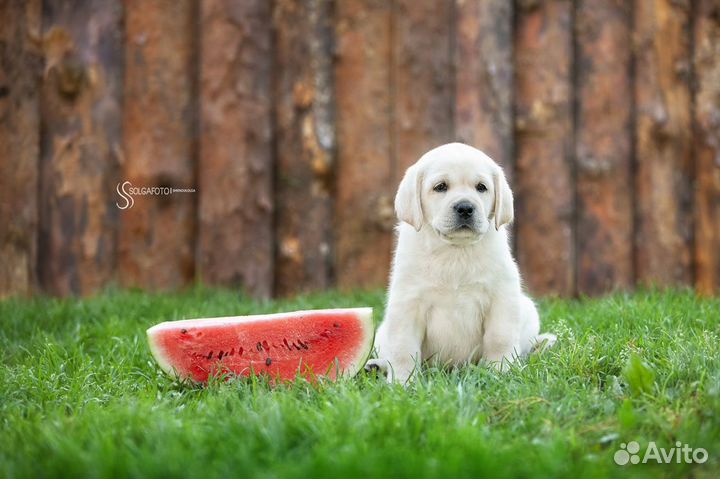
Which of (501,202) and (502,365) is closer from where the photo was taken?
(502,365)

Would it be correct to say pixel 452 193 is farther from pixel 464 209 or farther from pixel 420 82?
pixel 420 82

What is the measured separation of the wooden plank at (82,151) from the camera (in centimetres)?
669

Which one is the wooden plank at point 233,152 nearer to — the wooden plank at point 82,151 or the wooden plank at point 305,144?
the wooden plank at point 305,144

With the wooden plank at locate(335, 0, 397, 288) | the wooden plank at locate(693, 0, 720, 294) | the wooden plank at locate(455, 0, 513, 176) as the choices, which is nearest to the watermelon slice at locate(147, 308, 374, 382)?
the wooden plank at locate(335, 0, 397, 288)

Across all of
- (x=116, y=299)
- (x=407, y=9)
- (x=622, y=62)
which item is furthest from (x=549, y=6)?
(x=116, y=299)

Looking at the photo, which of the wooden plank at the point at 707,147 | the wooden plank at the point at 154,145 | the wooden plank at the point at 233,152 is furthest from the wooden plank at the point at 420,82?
the wooden plank at the point at 707,147

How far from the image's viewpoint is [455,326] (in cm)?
420

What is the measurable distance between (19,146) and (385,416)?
5.14 m

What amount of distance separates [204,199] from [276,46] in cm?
151

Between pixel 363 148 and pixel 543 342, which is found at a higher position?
pixel 363 148

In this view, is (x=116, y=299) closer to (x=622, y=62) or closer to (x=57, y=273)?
(x=57, y=273)

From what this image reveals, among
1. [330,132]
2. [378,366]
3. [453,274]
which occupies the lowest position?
[378,366]

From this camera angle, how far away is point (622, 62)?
6.93m

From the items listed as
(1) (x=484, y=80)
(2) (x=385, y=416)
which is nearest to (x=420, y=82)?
(1) (x=484, y=80)
